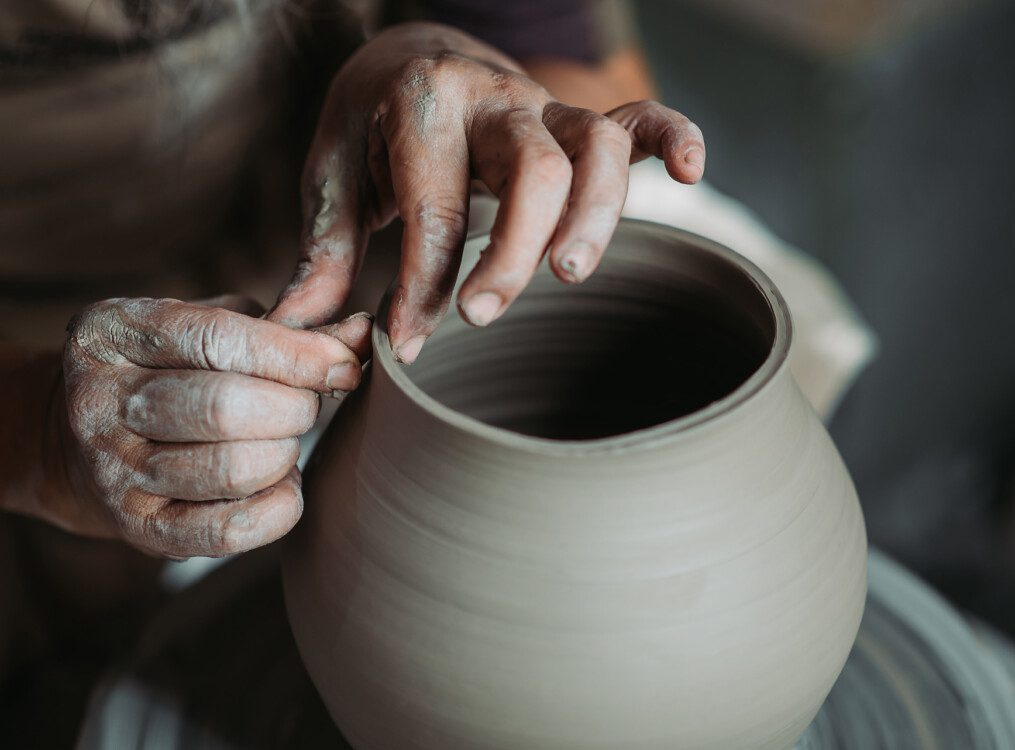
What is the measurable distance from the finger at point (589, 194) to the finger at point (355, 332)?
0.54 ft

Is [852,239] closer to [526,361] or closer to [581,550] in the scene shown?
[526,361]

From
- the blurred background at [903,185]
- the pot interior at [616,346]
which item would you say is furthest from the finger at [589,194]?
the blurred background at [903,185]

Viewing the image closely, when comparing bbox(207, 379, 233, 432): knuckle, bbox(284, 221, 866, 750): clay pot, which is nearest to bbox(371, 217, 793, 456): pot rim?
bbox(284, 221, 866, 750): clay pot

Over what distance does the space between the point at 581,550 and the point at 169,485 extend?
0.31m

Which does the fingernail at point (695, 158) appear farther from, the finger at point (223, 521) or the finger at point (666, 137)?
the finger at point (223, 521)

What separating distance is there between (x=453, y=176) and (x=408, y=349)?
151 mm

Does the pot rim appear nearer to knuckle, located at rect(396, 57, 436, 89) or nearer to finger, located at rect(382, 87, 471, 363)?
finger, located at rect(382, 87, 471, 363)

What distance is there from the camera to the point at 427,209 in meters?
0.79

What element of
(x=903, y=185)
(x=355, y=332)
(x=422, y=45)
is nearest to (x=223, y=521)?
(x=355, y=332)

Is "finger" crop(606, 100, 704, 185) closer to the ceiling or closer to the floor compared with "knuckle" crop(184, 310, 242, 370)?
closer to the ceiling

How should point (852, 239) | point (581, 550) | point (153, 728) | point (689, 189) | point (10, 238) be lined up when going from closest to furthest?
point (581, 550)
point (153, 728)
point (10, 238)
point (689, 189)
point (852, 239)

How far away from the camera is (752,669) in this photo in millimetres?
695

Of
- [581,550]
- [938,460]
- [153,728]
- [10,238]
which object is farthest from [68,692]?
→ [938,460]

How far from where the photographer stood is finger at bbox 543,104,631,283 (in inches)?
27.6
